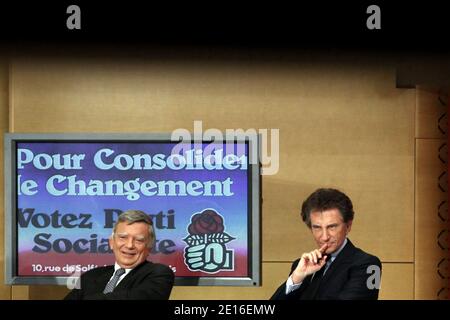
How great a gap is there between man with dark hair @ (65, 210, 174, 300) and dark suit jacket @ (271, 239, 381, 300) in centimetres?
89

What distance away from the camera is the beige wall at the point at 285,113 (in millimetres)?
4945

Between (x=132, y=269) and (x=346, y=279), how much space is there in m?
1.37

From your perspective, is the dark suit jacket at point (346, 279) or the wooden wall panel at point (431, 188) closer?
the dark suit jacket at point (346, 279)

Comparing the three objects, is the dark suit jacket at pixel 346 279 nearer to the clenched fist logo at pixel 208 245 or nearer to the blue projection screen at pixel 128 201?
the blue projection screen at pixel 128 201

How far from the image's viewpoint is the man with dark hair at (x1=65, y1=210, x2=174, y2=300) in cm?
487

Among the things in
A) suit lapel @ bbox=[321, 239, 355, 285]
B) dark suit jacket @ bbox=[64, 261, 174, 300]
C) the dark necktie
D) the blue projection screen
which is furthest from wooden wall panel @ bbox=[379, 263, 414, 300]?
the dark necktie

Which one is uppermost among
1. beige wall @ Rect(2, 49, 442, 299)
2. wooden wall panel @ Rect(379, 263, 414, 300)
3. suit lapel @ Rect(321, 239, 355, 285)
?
beige wall @ Rect(2, 49, 442, 299)

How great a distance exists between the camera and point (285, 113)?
4.97 m

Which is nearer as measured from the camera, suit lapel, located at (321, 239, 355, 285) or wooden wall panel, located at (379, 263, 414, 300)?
suit lapel, located at (321, 239, 355, 285)

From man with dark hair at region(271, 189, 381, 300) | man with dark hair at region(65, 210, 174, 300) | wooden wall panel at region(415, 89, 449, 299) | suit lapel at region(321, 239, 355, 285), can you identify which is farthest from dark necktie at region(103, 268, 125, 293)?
wooden wall panel at region(415, 89, 449, 299)

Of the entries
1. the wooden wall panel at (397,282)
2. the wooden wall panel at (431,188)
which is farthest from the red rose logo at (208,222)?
the wooden wall panel at (431,188)

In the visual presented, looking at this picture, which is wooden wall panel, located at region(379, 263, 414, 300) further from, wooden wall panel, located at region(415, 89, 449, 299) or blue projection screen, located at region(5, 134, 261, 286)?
blue projection screen, located at region(5, 134, 261, 286)

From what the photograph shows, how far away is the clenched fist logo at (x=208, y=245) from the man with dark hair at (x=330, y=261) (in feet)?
1.47

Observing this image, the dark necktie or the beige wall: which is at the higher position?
the beige wall
